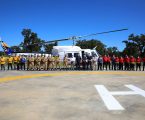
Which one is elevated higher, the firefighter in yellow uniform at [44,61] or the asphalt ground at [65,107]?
the firefighter in yellow uniform at [44,61]

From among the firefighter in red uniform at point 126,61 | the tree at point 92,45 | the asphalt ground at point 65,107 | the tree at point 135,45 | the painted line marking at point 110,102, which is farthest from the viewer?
the tree at point 92,45

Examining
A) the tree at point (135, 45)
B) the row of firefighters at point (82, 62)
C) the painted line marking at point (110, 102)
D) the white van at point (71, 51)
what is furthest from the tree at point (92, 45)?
the painted line marking at point (110, 102)

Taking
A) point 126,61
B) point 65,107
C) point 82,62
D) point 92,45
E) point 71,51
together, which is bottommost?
point 65,107

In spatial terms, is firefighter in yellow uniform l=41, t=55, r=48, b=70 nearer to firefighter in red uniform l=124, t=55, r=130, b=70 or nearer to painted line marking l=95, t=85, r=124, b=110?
firefighter in red uniform l=124, t=55, r=130, b=70

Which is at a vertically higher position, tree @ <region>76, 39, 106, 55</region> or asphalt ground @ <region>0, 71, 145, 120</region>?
tree @ <region>76, 39, 106, 55</region>

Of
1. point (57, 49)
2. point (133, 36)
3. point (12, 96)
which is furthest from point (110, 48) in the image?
point (12, 96)

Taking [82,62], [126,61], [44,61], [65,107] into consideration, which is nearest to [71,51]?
[82,62]

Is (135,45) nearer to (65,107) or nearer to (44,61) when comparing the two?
(44,61)

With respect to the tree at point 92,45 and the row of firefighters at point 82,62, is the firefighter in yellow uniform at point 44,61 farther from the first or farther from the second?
the tree at point 92,45

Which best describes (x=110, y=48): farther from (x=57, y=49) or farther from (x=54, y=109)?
(x=54, y=109)

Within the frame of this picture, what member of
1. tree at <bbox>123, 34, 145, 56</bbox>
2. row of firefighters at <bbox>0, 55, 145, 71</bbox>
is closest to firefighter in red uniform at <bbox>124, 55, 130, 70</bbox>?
row of firefighters at <bbox>0, 55, 145, 71</bbox>

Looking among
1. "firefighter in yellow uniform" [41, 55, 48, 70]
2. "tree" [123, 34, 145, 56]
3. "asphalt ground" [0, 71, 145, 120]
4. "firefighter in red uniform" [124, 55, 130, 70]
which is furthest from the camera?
"tree" [123, 34, 145, 56]

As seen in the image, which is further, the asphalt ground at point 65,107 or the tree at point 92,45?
the tree at point 92,45

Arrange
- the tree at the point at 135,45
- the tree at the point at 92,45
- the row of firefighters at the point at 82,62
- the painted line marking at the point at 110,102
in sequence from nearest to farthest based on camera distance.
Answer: the painted line marking at the point at 110,102, the row of firefighters at the point at 82,62, the tree at the point at 135,45, the tree at the point at 92,45
